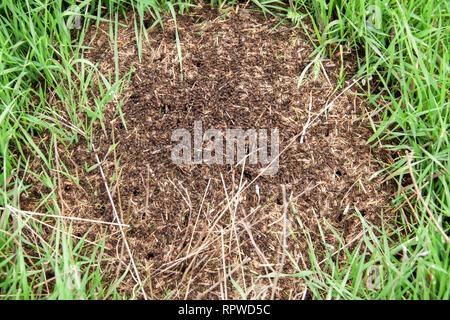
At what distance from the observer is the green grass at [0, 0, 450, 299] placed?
1531 mm

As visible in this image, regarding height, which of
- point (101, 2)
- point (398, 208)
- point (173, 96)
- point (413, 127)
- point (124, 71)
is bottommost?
point (398, 208)

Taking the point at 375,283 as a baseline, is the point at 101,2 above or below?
above

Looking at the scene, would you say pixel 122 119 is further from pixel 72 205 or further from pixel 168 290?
pixel 168 290

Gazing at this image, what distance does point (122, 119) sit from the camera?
172 centimetres

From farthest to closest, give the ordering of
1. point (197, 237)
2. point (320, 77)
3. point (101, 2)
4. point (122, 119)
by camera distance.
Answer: point (101, 2) < point (320, 77) < point (122, 119) < point (197, 237)

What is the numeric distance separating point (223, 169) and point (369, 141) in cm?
69

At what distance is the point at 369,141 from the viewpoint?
1763 mm

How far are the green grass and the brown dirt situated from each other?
0.25 ft

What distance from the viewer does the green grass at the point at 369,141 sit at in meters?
1.53

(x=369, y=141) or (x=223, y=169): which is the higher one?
(x=369, y=141)

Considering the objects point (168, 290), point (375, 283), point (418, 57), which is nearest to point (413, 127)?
point (418, 57)

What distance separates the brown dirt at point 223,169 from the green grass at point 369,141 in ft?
0.25

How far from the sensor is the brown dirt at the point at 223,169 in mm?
1592
